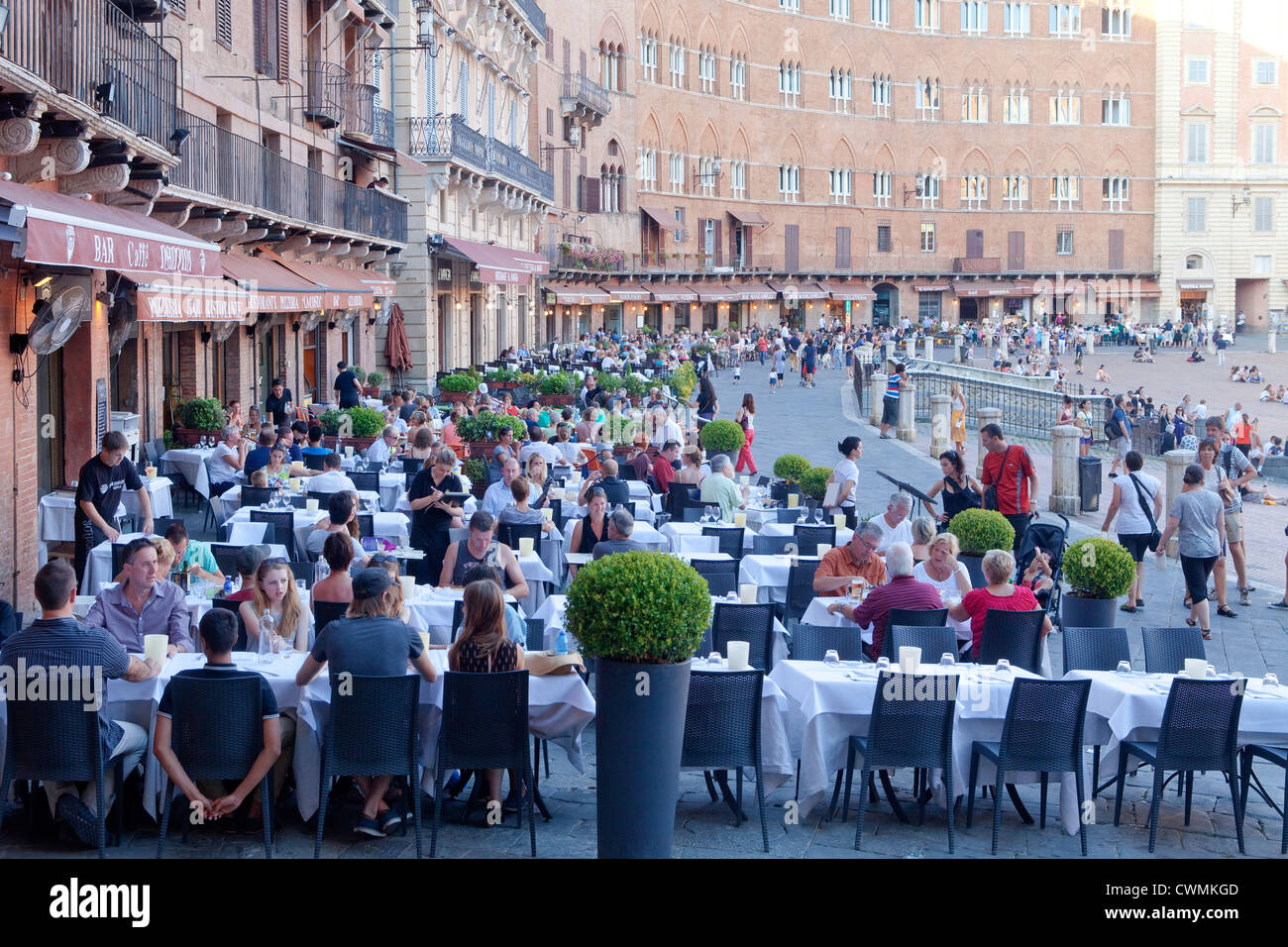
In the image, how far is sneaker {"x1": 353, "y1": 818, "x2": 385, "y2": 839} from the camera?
252 inches

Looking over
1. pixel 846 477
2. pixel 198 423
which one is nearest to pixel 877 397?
pixel 198 423

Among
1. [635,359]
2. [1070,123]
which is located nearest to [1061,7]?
[1070,123]

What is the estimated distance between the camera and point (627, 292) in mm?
54625

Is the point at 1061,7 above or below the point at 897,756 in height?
above

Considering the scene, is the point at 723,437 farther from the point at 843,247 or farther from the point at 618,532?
the point at 843,247

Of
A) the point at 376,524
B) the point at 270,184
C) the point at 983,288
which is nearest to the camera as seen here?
the point at 376,524

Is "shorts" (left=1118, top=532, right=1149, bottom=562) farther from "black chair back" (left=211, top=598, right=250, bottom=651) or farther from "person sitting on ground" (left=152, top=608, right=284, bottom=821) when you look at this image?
"person sitting on ground" (left=152, top=608, right=284, bottom=821)

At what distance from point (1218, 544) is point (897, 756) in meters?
6.10

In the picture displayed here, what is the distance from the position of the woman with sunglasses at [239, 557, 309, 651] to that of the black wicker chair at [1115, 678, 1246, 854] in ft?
13.4

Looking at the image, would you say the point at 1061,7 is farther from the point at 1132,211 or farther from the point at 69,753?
the point at 69,753

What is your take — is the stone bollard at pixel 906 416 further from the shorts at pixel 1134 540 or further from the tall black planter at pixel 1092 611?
the tall black planter at pixel 1092 611

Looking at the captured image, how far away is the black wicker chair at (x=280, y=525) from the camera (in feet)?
34.8

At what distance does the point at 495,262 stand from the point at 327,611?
84.9ft
